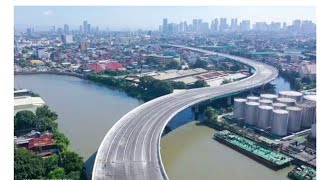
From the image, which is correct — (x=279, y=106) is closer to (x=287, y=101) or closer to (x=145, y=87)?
(x=287, y=101)

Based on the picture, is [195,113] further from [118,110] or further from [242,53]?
[242,53]

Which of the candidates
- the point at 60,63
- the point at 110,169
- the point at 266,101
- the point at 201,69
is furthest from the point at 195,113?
the point at 60,63

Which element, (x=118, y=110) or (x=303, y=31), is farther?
(x=303, y=31)

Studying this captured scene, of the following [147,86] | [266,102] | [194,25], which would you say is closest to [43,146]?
[266,102]

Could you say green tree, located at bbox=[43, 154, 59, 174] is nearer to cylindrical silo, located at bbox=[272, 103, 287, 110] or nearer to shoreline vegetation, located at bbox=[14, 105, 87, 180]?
shoreline vegetation, located at bbox=[14, 105, 87, 180]

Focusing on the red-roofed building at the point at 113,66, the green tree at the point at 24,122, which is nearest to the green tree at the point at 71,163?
the green tree at the point at 24,122
